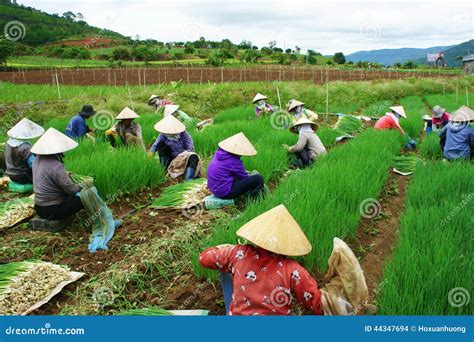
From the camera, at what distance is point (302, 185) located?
13.2 feet

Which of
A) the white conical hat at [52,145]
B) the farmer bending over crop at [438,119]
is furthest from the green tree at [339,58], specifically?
the white conical hat at [52,145]

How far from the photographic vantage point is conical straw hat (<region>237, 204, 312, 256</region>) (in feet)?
6.96

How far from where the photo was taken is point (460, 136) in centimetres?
547

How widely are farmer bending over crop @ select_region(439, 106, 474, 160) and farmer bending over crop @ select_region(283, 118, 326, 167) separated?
5.65ft

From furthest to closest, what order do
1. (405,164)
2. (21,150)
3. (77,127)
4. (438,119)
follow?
(438,119) < (77,127) < (405,164) < (21,150)

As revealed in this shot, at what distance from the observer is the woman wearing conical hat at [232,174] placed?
4090 millimetres

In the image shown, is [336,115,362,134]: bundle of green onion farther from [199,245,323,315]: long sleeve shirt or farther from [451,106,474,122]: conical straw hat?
[199,245,323,315]: long sleeve shirt

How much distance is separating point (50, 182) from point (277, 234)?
257 centimetres

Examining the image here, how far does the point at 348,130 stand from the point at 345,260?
21.2 feet

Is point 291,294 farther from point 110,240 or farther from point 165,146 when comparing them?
point 165,146

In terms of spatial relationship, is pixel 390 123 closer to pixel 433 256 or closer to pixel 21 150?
pixel 433 256

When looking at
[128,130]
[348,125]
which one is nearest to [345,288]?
[128,130]

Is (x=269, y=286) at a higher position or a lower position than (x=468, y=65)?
lower

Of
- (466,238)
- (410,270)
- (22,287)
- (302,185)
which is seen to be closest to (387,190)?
(302,185)
